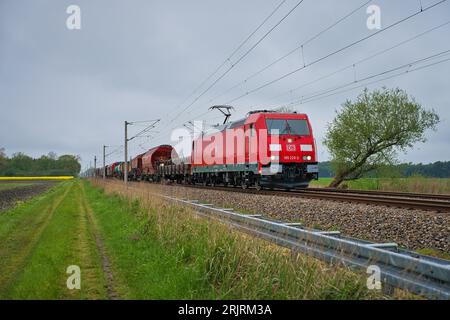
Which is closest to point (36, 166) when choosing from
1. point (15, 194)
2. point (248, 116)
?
point (15, 194)

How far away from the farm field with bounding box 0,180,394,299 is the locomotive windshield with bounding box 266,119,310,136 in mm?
9625

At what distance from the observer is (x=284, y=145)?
19.3 m

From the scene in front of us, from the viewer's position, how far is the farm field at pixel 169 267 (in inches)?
178

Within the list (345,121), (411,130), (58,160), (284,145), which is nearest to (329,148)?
(345,121)

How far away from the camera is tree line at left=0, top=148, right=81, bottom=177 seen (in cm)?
12107

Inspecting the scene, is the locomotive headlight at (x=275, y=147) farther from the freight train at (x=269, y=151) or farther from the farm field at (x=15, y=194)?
the farm field at (x=15, y=194)

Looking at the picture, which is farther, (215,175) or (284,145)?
(215,175)

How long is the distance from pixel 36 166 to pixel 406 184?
129 metres

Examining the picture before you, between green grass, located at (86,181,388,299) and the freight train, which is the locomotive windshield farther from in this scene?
green grass, located at (86,181,388,299)

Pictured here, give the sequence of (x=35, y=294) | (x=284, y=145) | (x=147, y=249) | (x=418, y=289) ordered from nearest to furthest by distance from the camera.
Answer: (x=418, y=289)
(x=35, y=294)
(x=147, y=249)
(x=284, y=145)

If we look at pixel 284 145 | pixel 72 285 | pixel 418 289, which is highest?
pixel 284 145

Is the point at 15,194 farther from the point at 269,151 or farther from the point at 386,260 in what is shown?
the point at 386,260
